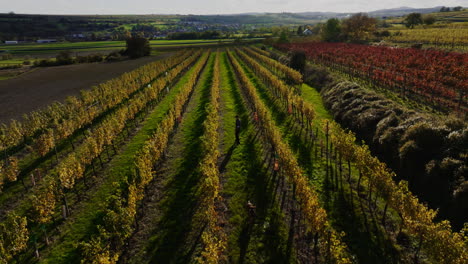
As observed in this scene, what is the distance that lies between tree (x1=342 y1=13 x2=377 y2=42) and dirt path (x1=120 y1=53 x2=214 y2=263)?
104m

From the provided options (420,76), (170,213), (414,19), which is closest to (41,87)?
(170,213)

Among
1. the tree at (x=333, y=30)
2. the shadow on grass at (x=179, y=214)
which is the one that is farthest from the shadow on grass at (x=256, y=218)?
the tree at (x=333, y=30)

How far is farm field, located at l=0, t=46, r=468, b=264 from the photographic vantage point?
12.1 meters

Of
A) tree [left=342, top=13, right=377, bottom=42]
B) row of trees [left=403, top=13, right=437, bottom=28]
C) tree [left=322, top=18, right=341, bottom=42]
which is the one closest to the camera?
tree [left=342, top=13, right=377, bottom=42]

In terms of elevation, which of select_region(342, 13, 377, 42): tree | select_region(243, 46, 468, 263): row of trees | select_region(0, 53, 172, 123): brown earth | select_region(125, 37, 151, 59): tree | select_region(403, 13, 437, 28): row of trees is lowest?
→ select_region(243, 46, 468, 263): row of trees

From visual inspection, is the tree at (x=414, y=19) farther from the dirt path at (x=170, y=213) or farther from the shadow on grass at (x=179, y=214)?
the shadow on grass at (x=179, y=214)

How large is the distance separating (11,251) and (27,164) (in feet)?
39.9

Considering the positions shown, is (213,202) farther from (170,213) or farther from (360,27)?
(360,27)

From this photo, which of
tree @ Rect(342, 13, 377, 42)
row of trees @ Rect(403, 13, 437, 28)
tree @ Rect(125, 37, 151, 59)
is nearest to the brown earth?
tree @ Rect(125, 37, 151, 59)

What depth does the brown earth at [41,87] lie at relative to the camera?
127 feet

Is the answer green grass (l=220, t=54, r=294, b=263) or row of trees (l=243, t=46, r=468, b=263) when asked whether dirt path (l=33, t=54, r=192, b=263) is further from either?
row of trees (l=243, t=46, r=468, b=263)

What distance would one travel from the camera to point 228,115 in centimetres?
3219

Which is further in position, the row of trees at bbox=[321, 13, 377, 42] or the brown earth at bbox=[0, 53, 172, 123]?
the row of trees at bbox=[321, 13, 377, 42]

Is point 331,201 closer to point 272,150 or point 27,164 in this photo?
point 272,150
